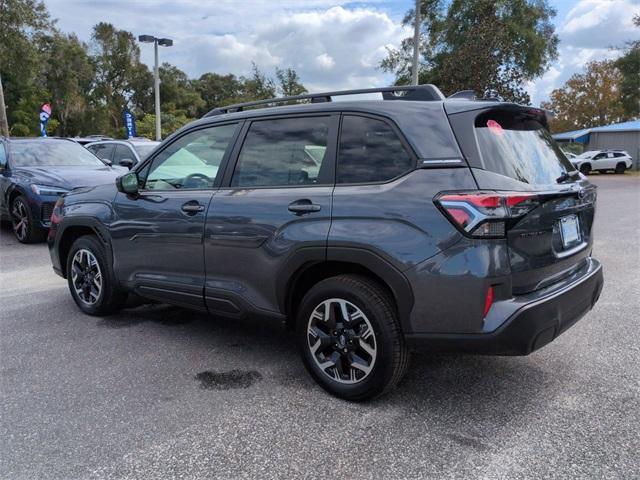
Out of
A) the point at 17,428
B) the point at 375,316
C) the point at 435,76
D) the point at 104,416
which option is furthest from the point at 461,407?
the point at 435,76

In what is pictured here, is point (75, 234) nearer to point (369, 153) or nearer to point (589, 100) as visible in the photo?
point (369, 153)

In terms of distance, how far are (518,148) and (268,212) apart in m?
1.56

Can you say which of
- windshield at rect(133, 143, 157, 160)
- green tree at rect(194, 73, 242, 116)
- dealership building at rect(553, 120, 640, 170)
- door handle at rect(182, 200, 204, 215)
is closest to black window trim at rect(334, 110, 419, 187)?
door handle at rect(182, 200, 204, 215)

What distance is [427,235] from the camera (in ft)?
9.35

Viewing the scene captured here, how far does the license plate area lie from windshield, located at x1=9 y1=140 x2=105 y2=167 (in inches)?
332

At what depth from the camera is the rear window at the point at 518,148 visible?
9.71ft

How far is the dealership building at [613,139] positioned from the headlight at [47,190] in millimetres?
41129

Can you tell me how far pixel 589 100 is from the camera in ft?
197

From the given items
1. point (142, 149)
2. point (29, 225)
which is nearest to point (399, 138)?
point (29, 225)

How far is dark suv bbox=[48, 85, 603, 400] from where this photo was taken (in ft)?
9.19

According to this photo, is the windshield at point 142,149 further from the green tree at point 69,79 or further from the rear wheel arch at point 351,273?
the green tree at point 69,79

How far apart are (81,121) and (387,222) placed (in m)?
64.6

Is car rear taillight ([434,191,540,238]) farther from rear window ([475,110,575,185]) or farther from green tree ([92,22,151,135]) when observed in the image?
green tree ([92,22,151,135])

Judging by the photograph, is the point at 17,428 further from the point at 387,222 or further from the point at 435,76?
the point at 435,76
